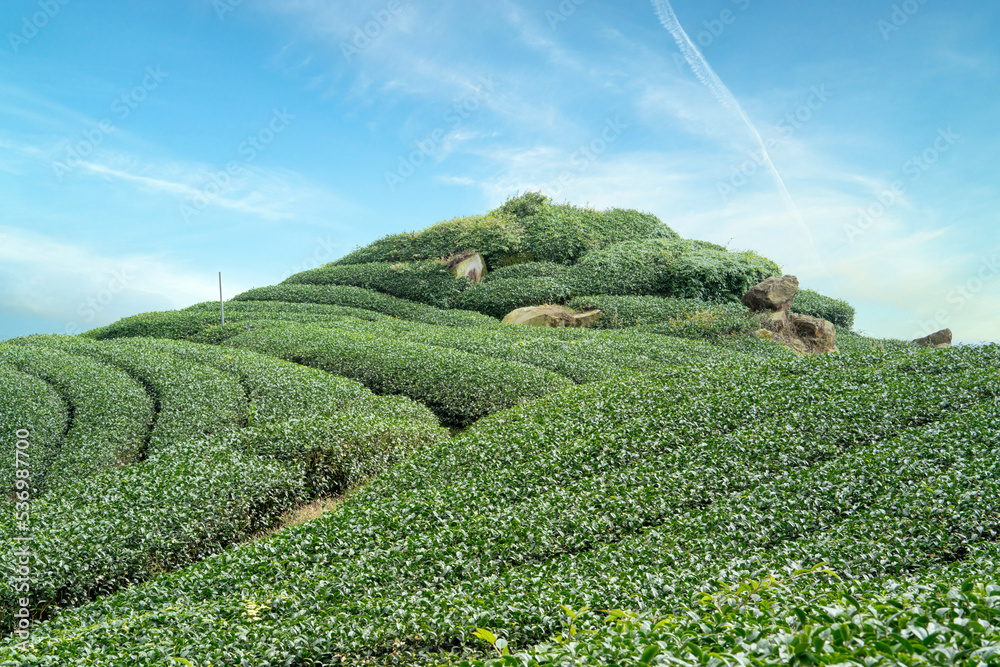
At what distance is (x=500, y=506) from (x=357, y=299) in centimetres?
2828

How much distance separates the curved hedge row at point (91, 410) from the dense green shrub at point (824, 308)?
35.2 metres

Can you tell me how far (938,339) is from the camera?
28953 millimetres

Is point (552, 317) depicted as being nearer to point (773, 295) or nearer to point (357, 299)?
point (773, 295)

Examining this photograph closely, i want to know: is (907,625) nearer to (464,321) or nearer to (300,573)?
(300,573)

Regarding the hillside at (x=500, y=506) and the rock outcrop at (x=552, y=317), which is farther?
the rock outcrop at (x=552, y=317)

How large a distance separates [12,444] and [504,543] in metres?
14.0

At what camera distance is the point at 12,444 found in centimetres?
1631

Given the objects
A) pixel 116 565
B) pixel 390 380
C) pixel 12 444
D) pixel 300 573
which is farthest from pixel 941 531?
pixel 12 444

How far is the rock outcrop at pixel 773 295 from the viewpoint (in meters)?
29.6

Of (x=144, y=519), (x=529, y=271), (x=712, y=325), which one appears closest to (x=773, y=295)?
(x=712, y=325)

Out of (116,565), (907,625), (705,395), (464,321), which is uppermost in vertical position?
(464,321)

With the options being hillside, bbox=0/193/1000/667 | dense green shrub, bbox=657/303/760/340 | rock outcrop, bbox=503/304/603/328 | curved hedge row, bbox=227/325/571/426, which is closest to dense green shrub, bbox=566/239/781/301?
rock outcrop, bbox=503/304/603/328

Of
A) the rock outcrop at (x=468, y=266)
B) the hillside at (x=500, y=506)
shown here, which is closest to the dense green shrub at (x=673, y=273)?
the rock outcrop at (x=468, y=266)

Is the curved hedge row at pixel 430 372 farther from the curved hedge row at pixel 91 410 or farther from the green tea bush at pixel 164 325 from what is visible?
the green tea bush at pixel 164 325
